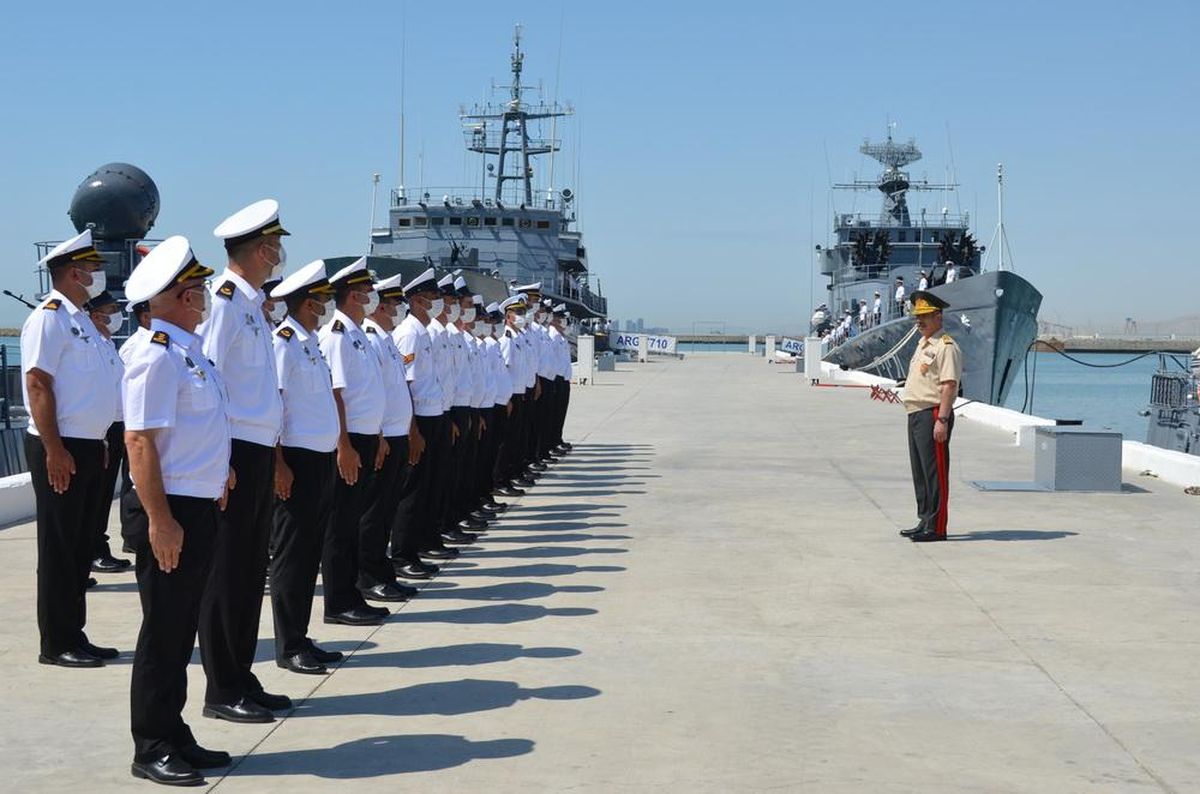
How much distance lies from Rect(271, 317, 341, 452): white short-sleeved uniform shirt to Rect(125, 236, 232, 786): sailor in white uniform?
1.16 m

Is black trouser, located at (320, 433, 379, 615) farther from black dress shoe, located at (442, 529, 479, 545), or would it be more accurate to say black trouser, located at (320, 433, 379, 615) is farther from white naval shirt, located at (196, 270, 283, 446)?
black dress shoe, located at (442, 529, 479, 545)

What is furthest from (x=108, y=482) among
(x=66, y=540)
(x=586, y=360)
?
(x=586, y=360)

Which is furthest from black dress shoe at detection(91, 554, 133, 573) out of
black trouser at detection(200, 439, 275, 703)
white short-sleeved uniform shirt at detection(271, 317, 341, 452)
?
black trouser at detection(200, 439, 275, 703)

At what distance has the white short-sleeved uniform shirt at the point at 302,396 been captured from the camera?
570 centimetres

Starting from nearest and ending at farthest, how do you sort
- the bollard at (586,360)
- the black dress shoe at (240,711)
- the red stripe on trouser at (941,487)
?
the black dress shoe at (240,711) < the red stripe on trouser at (941,487) < the bollard at (586,360)

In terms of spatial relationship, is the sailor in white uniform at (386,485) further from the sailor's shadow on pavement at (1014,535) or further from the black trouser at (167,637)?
the sailor's shadow on pavement at (1014,535)

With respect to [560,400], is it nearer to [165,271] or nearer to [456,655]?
[456,655]

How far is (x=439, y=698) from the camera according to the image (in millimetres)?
5344

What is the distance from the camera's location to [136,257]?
51.4 ft

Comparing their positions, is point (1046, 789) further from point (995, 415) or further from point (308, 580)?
point (995, 415)

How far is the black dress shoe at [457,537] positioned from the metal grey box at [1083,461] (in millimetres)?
5831

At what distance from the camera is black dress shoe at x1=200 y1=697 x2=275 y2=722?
5.00 metres

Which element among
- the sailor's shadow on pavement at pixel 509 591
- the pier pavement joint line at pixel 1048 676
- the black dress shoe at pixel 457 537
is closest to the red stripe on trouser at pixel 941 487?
the pier pavement joint line at pixel 1048 676

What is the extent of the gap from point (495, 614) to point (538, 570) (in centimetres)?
137
